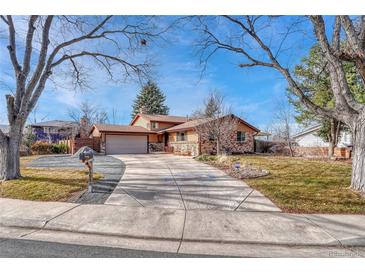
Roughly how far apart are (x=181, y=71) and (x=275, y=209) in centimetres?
758

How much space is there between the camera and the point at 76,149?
70.1ft

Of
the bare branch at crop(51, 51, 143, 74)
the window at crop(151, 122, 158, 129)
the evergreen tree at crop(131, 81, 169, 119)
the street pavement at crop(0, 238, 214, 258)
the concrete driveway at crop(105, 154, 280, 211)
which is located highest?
the evergreen tree at crop(131, 81, 169, 119)

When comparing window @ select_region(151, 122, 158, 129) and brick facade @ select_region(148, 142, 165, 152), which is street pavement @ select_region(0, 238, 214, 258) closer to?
brick facade @ select_region(148, 142, 165, 152)

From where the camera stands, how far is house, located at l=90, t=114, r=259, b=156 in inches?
730

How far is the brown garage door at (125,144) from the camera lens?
72.7 feet

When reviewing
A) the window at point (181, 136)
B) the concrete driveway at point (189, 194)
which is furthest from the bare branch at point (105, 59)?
the window at point (181, 136)

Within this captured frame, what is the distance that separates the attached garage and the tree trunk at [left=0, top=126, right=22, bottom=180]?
13681mm

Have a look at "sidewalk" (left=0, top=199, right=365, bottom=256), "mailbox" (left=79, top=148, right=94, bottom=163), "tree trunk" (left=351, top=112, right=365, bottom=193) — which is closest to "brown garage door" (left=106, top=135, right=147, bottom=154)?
"mailbox" (left=79, top=148, right=94, bottom=163)

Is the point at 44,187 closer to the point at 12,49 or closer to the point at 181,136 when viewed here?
the point at 12,49

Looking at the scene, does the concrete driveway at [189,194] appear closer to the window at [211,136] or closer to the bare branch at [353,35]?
the bare branch at [353,35]
